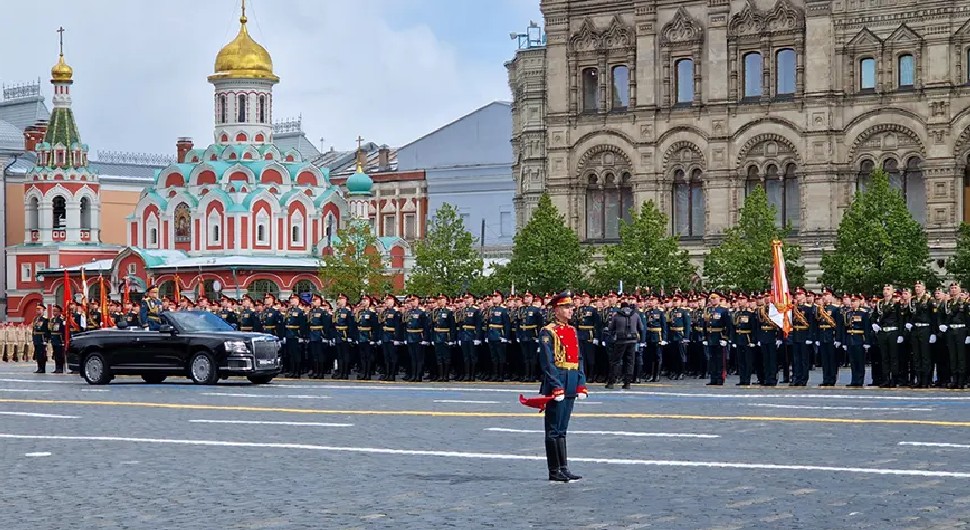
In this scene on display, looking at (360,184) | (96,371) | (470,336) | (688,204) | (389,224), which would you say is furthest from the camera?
(389,224)

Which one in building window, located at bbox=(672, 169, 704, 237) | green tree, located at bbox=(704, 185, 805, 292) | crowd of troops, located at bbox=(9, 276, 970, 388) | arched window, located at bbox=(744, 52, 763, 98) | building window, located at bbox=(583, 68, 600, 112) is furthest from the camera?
building window, located at bbox=(583, 68, 600, 112)

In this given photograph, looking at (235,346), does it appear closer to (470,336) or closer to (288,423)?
(470,336)

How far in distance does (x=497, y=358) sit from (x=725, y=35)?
29677 millimetres

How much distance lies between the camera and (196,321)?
32.9 meters

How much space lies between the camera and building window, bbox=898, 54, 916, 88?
58.4 m

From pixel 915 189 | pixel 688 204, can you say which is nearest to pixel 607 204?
pixel 688 204

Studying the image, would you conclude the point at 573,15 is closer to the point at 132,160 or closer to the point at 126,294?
the point at 126,294

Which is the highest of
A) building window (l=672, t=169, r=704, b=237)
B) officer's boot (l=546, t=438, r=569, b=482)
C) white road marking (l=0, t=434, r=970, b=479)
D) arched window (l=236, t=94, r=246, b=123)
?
arched window (l=236, t=94, r=246, b=123)

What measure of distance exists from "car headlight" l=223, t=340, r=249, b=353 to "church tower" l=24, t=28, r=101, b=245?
75.4 m

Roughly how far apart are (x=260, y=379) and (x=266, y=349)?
0.81 metres

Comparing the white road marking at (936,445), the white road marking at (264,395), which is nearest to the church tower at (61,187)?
the white road marking at (264,395)

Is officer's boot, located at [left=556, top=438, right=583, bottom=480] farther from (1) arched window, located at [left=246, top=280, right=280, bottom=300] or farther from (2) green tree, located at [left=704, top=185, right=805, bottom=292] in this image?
(1) arched window, located at [left=246, top=280, right=280, bottom=300]

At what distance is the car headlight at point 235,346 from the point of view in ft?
104

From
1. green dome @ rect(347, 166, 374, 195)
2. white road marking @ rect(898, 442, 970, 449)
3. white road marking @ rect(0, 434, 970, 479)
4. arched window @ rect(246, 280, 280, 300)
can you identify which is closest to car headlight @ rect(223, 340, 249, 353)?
white road marking @ rect(0, 434, 970, 479)
